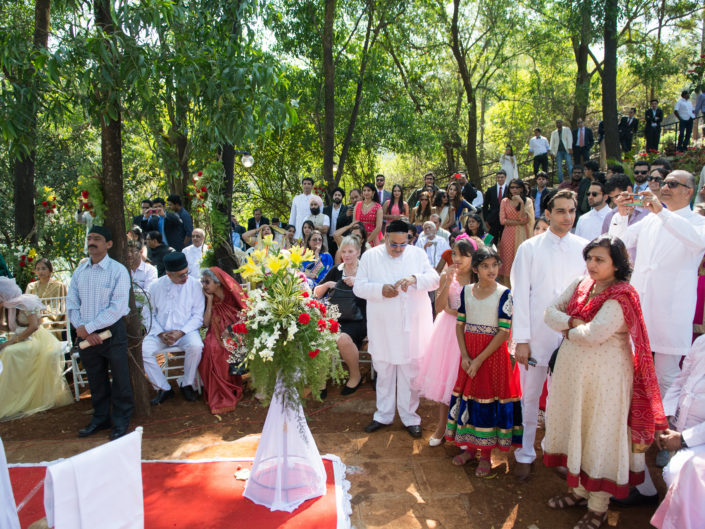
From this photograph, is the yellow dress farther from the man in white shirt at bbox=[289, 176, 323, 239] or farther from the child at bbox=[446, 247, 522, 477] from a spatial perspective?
the man in white shirt at bbox=[289, 176, 323, 239]

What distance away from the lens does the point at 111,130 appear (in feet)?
18.3

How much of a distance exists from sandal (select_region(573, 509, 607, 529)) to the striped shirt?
4.67 meters

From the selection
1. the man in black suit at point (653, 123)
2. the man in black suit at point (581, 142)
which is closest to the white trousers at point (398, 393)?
the man in black suit at point (581, 142)

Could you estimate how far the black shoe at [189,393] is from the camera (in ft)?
21.1

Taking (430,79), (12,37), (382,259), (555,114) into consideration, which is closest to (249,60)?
(12,37)

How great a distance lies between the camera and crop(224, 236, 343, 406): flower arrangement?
13.2ft

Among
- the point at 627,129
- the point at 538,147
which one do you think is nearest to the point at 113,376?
the point at 538,147

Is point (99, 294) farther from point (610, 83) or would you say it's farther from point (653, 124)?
point (653, 124)

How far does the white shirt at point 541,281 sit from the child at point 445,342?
58 centimetres

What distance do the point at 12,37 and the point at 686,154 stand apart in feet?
47.2

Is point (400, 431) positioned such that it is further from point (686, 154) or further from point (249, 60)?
point (686, 154)

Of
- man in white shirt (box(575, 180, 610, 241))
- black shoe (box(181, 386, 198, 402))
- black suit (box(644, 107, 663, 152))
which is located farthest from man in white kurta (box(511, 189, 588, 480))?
black suit (box(644, 107, 663, 152))

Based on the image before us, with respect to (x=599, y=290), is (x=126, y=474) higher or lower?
lower

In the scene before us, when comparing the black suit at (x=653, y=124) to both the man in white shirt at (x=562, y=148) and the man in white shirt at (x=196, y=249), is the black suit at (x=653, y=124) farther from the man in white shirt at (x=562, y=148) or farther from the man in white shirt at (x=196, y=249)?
the man in white shirt at (x=196, y=249)
